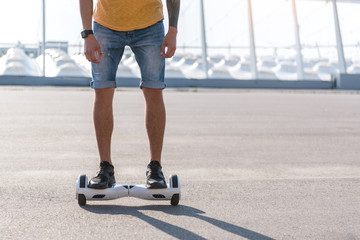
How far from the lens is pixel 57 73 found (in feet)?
92.1

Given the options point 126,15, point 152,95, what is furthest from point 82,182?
point 126,15

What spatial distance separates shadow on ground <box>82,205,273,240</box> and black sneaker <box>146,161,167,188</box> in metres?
0.11

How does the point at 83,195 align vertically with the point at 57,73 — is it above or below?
below

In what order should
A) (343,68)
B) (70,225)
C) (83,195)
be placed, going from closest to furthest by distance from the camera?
(70,225) → (83,195) → (343,68)

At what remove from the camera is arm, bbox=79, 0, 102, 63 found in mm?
2824

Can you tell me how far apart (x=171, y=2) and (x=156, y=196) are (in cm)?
113

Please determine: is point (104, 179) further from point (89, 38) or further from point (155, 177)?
point (89, 38)

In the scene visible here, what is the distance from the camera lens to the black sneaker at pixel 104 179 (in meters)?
2.67

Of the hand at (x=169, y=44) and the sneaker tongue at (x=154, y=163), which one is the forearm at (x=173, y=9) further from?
the sneaker tongue at (x=154, y=163)

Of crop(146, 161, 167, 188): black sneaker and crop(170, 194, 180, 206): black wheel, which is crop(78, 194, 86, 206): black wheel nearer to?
crop(146, 161, 167, 188): black sneaker

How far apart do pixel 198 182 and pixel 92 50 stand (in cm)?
114

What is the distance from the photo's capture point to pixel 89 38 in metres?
2.85

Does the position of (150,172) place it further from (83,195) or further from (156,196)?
(83,195)

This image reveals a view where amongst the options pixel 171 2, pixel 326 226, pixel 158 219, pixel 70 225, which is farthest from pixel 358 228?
pixel 171 2
